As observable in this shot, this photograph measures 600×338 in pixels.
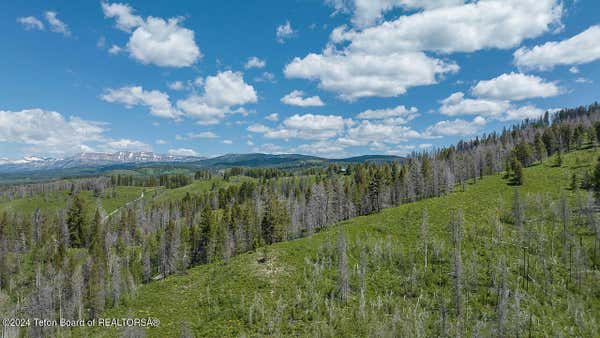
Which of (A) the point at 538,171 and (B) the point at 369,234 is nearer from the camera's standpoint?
(B) the point at 369,234

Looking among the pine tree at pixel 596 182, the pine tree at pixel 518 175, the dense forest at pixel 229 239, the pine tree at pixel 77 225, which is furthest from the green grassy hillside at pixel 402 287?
the pine tree at pixel 77 225

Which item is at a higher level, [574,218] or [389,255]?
A: [574,218]

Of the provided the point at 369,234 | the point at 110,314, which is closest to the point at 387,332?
the point at 369,234

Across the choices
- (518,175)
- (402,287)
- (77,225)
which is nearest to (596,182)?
(518,175)

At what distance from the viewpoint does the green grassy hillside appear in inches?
1775

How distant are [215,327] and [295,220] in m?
59.6

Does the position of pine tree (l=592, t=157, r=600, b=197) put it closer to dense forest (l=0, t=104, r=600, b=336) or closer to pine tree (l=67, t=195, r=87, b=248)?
dense forest (l=0, t=104, r=600, b=336)

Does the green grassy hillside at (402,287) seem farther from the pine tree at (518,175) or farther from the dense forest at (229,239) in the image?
the pine tree at (518,175)

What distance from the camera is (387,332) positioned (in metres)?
43.8

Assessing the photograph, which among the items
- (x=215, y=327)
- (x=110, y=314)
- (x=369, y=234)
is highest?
(x=369, y=234)

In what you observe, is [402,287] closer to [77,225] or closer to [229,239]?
[229,239]

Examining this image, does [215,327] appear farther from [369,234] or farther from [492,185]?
[492,185]

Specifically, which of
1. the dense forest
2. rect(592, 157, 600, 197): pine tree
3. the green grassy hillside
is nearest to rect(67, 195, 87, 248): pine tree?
the dense forest

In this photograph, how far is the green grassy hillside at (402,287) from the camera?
45.1 metres
